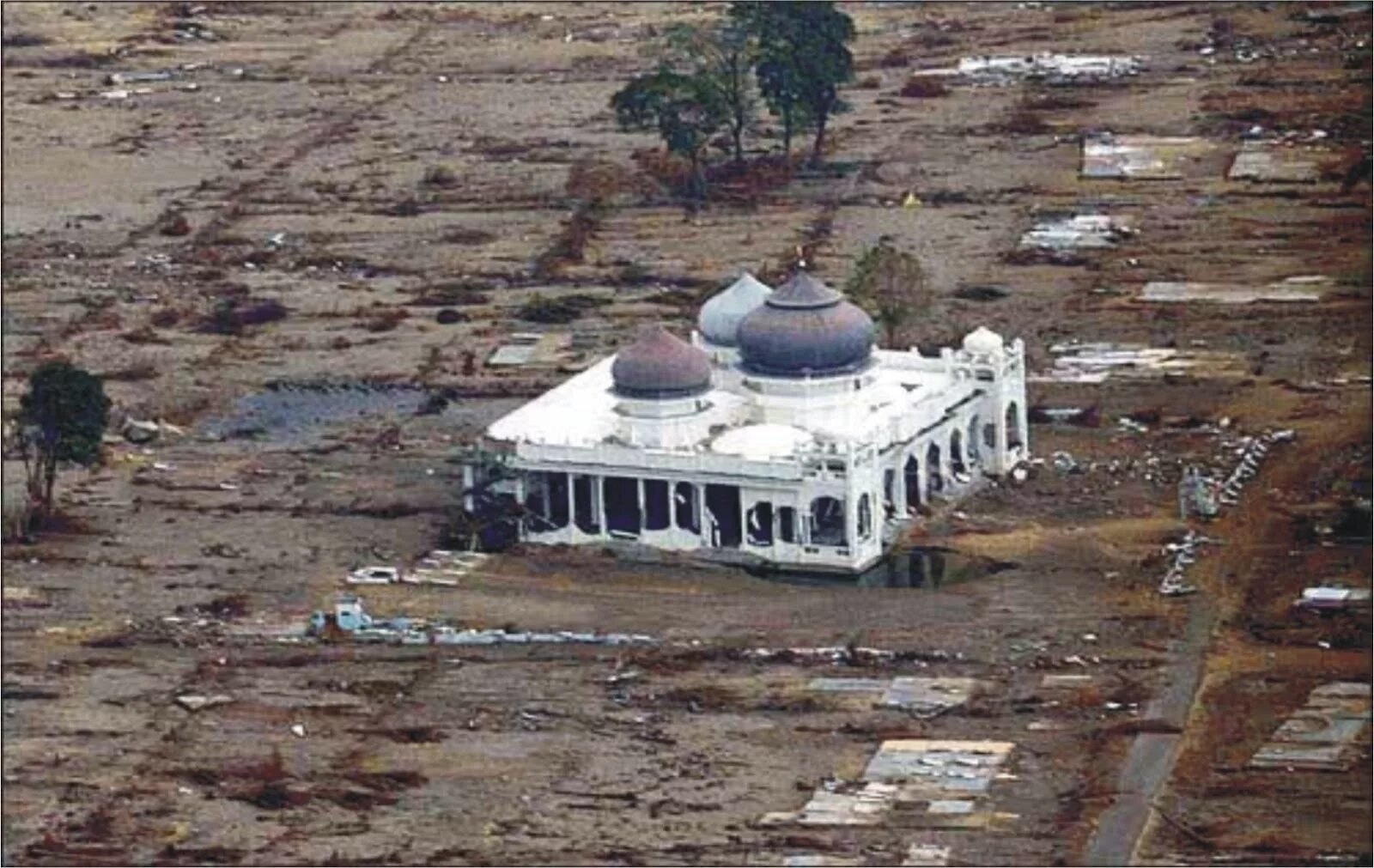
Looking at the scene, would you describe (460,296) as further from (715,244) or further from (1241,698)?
(1241,698)

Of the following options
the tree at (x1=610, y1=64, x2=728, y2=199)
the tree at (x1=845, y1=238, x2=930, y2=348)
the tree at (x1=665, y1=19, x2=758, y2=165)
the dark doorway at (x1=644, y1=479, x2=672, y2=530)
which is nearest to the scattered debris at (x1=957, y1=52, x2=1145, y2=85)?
the tree at (x1=665, y1=19, x2=758, y2=165)

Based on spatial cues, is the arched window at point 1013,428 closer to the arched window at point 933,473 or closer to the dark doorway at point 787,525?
the arched window at point 933,473

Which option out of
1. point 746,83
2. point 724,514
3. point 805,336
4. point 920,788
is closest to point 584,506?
point 724,514

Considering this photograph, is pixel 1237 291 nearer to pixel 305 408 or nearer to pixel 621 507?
pixel 305 408

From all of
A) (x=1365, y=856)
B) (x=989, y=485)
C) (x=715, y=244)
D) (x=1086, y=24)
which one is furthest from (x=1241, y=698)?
(x=1086, y=24)

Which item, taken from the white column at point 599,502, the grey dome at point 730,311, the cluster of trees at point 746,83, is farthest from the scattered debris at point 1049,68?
the white column at point 599,502

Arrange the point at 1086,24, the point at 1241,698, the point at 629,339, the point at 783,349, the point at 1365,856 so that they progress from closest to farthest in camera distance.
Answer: the point at 1365,856, the point at 1241,698, the point at 783,349, the point at 629,339, the point at 1086,24

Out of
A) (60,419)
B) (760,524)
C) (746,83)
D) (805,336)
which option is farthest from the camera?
(746,83)

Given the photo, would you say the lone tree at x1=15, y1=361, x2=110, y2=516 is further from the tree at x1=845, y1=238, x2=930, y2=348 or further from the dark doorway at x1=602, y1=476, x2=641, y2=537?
the tree at x1=845, y1=238, x2=930, y2=348
